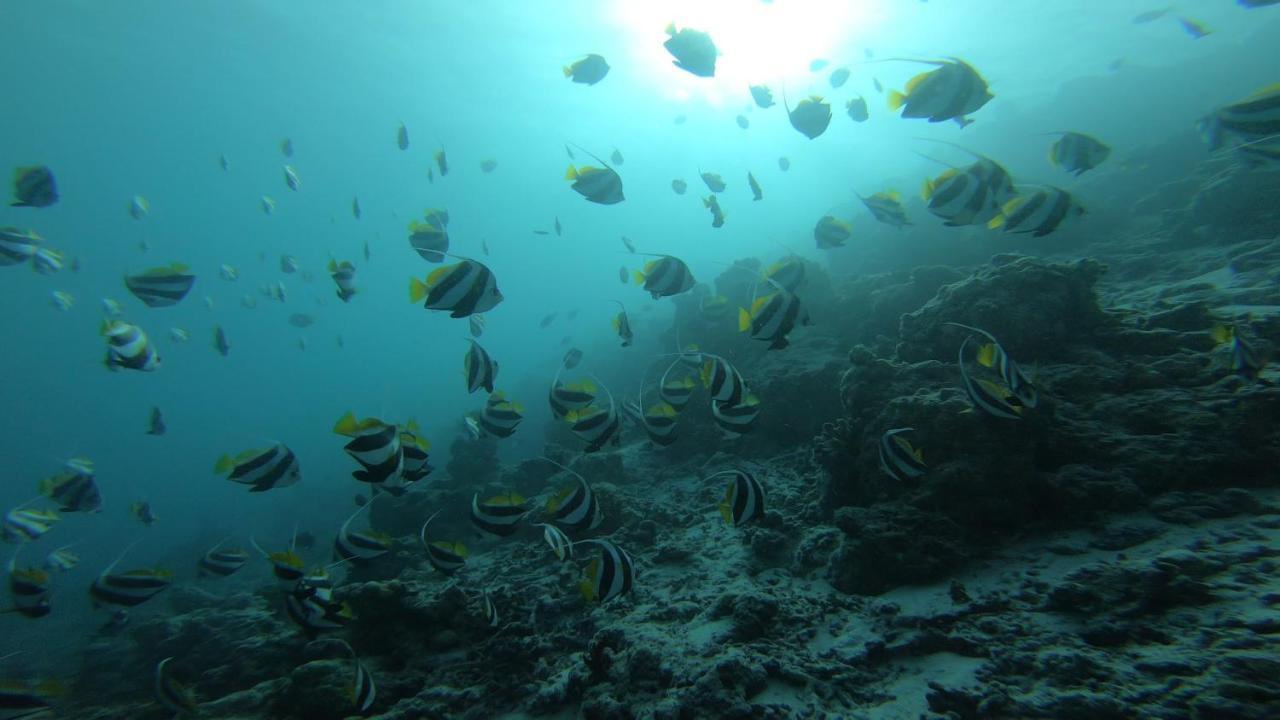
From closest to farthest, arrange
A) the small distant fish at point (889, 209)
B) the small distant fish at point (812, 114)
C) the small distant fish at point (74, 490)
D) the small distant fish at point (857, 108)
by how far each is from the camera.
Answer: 1. the small distant fish at point (889, 209)
2. the small distant fish at point (74, 490)
3. the small distant fish at point (812, 114)
4. the small distant fish at point (857, 108)

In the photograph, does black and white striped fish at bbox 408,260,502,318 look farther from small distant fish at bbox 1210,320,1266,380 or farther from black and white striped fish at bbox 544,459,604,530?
small distant fish at bbox 1210,320,1266,380

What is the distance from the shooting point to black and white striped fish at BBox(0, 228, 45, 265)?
588cm

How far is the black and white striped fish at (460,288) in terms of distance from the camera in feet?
11.1

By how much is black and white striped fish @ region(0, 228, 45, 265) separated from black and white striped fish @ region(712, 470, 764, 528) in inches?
358

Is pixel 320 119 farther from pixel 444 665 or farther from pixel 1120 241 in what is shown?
pixel 1120 241

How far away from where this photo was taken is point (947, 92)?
3.66 metres

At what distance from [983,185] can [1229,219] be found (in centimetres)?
1189

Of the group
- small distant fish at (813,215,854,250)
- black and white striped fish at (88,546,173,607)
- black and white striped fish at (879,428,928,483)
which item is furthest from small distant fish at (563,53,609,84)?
black and white striped fish at (88,546,173,607)

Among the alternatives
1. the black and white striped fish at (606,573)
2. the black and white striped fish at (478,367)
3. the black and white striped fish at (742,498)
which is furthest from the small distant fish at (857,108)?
the black and white striped fish at (606,573)

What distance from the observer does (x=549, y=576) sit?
588 centimetres

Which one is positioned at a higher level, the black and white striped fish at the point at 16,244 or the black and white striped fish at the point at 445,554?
the black and white striped fish at the point at 16,244

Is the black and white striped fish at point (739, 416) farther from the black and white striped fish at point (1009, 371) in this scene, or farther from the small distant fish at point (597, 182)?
the small distant fish at point (597, 182)

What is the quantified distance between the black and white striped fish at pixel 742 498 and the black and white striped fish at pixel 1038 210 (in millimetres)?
2669

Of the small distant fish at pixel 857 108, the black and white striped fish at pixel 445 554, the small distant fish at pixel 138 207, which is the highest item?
the small distant fish at pixel 857 108
